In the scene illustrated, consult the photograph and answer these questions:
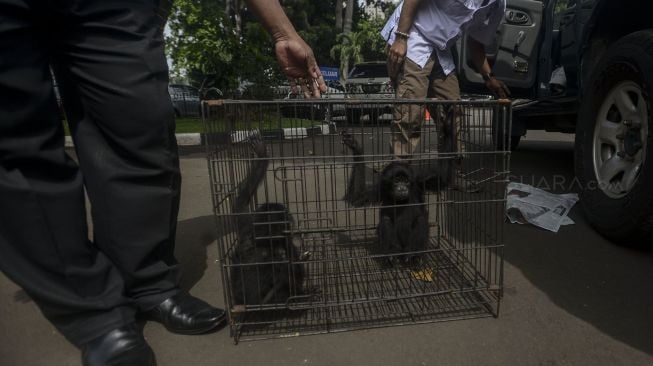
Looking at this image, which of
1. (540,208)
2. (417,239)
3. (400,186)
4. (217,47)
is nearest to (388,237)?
(417,239)

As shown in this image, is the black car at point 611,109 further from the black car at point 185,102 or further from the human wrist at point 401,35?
the black car at point 185,102

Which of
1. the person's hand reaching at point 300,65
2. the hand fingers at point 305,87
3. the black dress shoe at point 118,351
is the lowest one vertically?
the black dress shoe at point 118,351

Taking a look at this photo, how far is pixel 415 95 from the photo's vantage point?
2.56m

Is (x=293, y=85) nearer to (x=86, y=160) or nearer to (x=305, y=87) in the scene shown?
(x=305, y=87)

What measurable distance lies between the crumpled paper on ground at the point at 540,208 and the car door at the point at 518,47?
1.55 meters

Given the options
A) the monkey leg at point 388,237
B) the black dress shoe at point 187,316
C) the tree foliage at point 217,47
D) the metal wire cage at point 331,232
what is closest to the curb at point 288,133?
the metal wire cage at point 331,232

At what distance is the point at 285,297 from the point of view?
5.74 feet

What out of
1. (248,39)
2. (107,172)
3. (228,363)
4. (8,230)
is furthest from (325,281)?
(248,39)

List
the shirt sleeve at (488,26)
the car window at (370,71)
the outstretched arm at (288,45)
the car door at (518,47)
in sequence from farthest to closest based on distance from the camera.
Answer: the car window at (370,71)
the car door at (518,47)
the shirt sleeve at (488,26)
the outstretched arm at (288,45)

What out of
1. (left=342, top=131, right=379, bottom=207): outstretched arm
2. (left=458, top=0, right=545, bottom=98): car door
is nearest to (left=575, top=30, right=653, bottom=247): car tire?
(left=342, top=131, right=379, bottom=207): outstretched arm

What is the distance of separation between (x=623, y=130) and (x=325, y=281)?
192 cm

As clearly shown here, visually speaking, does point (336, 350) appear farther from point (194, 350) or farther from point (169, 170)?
point (169, 170)

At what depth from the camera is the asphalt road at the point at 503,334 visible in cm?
147

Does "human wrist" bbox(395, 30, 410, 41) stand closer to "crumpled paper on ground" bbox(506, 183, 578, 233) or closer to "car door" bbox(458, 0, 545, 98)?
"crumpled paper on ground" bbox(506, 183, 578, 233)
